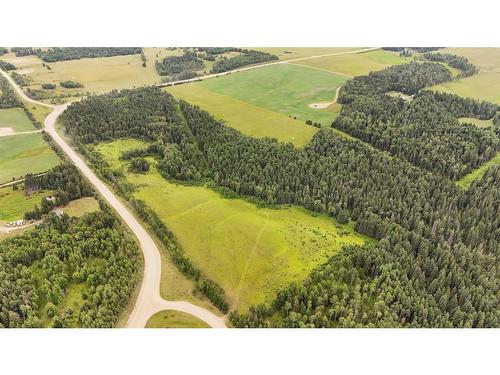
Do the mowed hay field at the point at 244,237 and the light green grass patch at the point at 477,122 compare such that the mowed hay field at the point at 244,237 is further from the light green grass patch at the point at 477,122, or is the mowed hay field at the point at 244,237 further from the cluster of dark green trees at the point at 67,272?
the light green grass patch at the point at 477,122

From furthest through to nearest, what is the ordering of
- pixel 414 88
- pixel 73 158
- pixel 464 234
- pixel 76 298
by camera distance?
1. pixel 414 88
2. pixel 73 158
3. pixel 464 234
4. pixel 76 298

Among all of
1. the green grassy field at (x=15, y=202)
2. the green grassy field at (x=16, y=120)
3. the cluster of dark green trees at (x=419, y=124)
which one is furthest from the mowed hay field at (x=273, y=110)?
the green grassy field at (x=15, y=202)

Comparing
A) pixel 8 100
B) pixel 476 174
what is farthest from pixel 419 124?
pixel 8 100

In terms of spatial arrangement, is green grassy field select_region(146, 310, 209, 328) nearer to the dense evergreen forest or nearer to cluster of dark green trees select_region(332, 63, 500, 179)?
the dense evergreen forest

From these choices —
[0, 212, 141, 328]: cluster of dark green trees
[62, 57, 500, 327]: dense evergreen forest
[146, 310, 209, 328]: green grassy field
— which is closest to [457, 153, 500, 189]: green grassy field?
[62, 57, 500, 327]: dense evergreen forest

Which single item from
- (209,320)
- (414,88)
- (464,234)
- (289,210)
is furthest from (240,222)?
(414,88)

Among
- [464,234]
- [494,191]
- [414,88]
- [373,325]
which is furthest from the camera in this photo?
[414,88]

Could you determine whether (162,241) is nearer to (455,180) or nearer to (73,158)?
(73,158)
